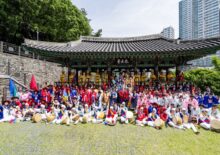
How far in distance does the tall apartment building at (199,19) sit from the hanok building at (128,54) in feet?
269

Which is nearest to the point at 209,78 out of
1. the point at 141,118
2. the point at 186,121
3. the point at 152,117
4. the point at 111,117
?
the point at 186,121

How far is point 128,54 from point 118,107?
312cm

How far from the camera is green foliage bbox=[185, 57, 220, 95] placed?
2017 centimetres

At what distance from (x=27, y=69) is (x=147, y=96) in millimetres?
12236

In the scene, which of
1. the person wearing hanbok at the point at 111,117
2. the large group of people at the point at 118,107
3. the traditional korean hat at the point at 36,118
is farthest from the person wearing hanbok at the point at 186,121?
the traditional korean hat at the point at 36,118

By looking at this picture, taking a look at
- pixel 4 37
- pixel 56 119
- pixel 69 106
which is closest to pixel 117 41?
pixel 69 106

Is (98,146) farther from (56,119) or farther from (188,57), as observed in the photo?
(188,57)

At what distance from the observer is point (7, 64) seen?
1736cm

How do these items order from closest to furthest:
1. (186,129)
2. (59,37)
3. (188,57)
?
(186,129) → (188,57) → (59,37)

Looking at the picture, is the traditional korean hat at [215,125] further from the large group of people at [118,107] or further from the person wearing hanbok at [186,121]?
the person wearing hanbok at [186,121]

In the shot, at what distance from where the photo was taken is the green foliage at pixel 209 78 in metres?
20.2

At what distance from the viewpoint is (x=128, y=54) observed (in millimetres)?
13227

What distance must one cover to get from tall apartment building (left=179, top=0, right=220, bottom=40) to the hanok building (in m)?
82.1

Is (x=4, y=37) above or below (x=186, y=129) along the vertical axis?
above
